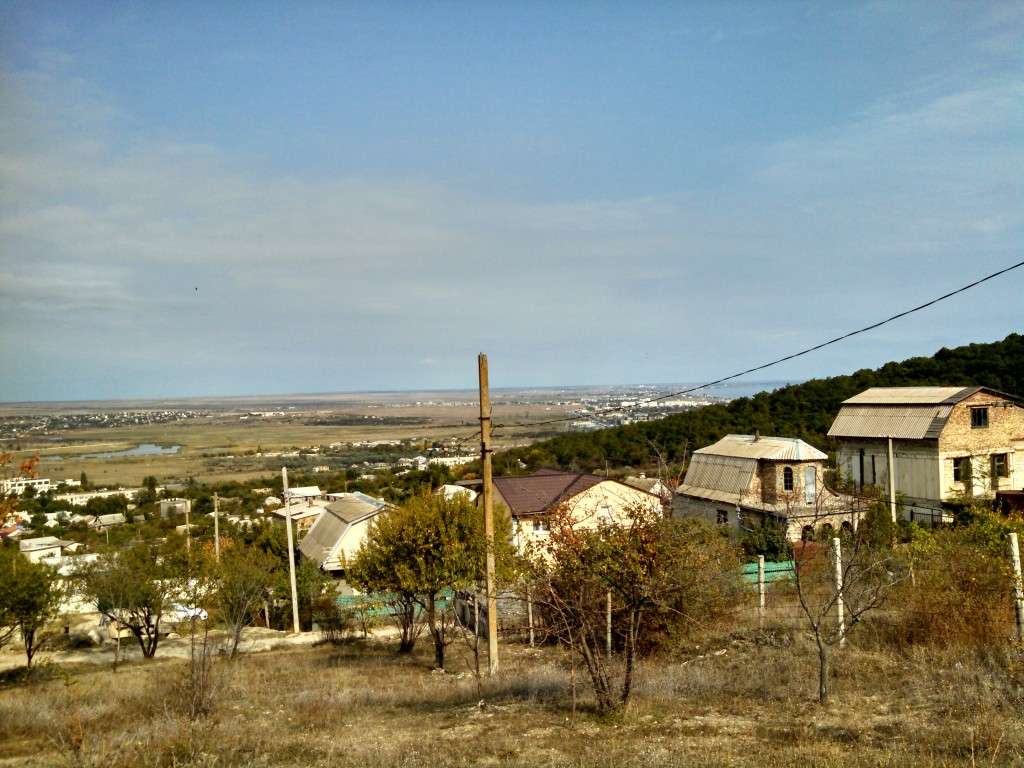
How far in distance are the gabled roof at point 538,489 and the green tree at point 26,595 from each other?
55.3ft

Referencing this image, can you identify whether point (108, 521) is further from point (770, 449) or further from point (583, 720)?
point (583, 720)

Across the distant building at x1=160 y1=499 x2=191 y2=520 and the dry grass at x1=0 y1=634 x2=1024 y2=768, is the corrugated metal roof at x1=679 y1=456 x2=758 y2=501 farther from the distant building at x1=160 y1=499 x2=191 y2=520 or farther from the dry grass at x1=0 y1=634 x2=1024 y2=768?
the distant building at x1=160 y1=499 x2=191 y2=520

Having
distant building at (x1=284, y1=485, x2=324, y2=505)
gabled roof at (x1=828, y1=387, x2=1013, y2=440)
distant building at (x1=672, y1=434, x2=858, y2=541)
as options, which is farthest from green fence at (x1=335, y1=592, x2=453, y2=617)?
distant building at (x1=284, y1=485, x2=324, y2=505)

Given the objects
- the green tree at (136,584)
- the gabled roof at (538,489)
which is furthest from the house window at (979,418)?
the green tree at (136,584)

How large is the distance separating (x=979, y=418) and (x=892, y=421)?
129 inches

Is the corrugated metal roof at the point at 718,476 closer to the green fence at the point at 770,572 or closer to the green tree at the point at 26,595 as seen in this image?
the green fence at the point at 770,572

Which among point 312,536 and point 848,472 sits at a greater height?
point 848,472

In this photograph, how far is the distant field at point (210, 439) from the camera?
90.9 meters

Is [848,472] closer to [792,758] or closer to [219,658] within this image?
[219,658]

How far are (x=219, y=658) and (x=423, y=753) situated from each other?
1436 centimetres

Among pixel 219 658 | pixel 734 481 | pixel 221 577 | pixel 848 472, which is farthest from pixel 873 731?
pixel 848 472

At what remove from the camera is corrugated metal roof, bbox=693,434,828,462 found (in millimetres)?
32531

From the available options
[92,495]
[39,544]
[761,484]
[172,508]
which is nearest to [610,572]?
[761,484]

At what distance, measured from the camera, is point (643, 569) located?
10.7 m
